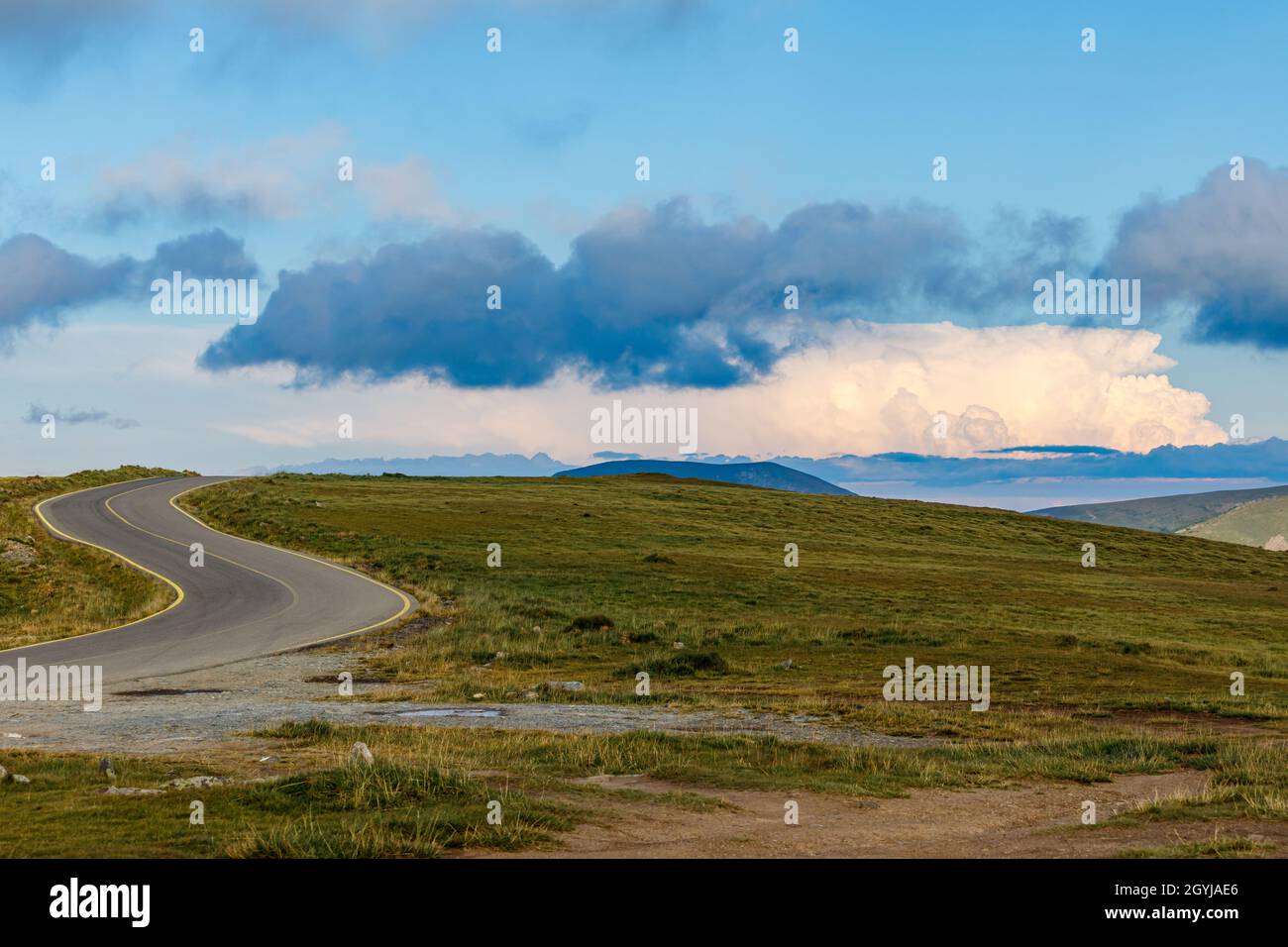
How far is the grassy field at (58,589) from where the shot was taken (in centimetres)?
4275

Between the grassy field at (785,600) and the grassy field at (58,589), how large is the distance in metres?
11.8

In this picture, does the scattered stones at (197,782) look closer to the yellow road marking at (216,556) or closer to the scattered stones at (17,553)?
the yellow road marking at (216,556)

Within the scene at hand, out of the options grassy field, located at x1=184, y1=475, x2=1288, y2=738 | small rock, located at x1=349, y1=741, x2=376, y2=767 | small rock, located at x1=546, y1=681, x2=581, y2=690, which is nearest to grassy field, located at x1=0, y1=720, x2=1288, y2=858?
small rock, located at x1=349, y1=741, x2=376, y2=767

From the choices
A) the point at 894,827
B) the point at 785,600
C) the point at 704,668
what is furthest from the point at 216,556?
the point at 894,827

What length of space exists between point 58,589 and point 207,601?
9538 mm

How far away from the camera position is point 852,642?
133 feet

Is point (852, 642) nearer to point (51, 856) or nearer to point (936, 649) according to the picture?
point (936, 649)

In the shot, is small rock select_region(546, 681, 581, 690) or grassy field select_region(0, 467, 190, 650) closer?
small rock select_region(546, 681, 581, 690)

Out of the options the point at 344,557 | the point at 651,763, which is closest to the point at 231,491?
the point at 344,557

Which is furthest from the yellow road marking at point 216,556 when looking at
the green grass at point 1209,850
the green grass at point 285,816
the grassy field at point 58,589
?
the green grass at point 1209,850

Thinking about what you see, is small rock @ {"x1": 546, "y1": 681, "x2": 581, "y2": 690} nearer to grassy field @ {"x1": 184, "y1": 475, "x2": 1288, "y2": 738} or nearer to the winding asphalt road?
grassy field @ {"x1": 184, "y1": 475, "x2": 1288, "y2": 738}

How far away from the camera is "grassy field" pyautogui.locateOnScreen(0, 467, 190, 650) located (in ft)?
140

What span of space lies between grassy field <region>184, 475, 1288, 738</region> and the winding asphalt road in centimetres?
301
